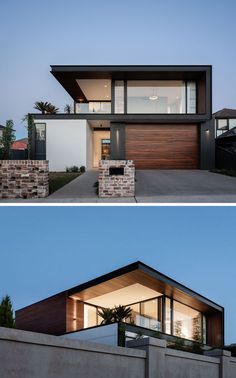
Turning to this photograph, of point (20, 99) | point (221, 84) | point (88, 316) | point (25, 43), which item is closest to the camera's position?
point (88, 316)

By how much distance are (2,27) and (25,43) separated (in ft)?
22.6

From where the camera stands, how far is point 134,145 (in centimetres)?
2734

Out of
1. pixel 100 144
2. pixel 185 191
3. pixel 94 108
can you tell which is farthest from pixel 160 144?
pixel 185 191

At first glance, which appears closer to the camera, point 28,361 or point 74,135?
point 28,361

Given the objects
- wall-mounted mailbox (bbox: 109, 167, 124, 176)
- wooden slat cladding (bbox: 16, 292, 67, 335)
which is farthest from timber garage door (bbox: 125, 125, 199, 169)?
wall-mounted mailbox (bbox: 109, 167, 124, 176)

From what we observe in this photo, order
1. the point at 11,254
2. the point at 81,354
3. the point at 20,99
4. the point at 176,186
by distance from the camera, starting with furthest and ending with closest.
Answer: the point at 11,254, the point at 20,99, the point at 176,186, the point at 81,354

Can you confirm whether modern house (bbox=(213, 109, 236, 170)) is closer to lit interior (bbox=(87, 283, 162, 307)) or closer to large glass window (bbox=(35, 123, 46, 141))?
lit interior (bbox=(87, 283, 162, 307))

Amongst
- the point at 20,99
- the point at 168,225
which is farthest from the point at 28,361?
the point at 20,99

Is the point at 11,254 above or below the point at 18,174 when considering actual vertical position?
below

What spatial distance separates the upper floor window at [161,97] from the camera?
88.2ft

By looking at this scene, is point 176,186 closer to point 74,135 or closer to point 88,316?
point 88,316

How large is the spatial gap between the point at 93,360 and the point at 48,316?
1235cm

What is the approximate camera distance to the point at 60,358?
23.8ft

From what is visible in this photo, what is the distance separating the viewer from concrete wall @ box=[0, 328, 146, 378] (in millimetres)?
6379
